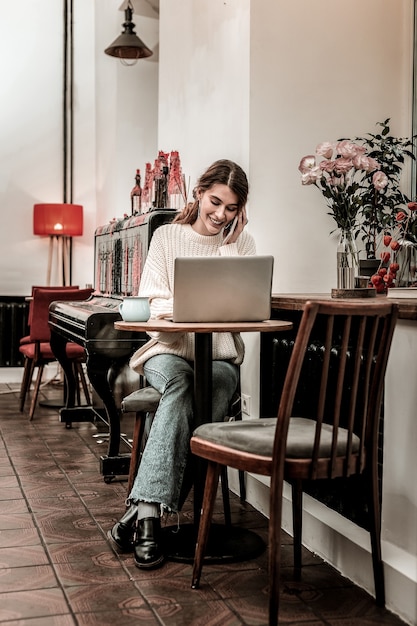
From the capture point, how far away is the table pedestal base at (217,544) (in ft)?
9.11

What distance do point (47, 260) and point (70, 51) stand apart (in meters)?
2.13

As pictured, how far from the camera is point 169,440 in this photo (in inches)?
109

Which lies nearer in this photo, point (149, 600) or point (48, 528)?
point (149, 600)

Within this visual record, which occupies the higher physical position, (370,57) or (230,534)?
(370,57)

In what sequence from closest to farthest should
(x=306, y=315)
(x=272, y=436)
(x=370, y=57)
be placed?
(x=306, y=315) → (x=272, y=436) → (x=370, y=57)

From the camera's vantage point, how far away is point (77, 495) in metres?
3.70

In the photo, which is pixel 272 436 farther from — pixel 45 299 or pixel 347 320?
pixel 45 299

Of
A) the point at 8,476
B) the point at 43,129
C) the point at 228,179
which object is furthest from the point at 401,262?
the point at 43,129

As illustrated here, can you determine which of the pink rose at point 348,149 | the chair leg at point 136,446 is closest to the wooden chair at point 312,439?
the chair leg at point 136,446

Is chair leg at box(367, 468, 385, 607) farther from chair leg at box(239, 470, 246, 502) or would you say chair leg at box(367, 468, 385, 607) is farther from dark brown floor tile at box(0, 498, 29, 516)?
dark brown floor tile at box(0, 498, 29, 516)

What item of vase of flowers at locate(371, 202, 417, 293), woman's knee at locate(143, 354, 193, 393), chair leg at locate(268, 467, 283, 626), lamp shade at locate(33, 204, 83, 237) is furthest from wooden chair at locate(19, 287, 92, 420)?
chair leg at locate(268, 467, 283, 626)

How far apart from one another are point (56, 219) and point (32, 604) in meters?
5.36

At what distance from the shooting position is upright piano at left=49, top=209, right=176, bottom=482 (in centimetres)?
408

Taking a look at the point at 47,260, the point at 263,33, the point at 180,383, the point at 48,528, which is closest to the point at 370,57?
the point at 263,33
